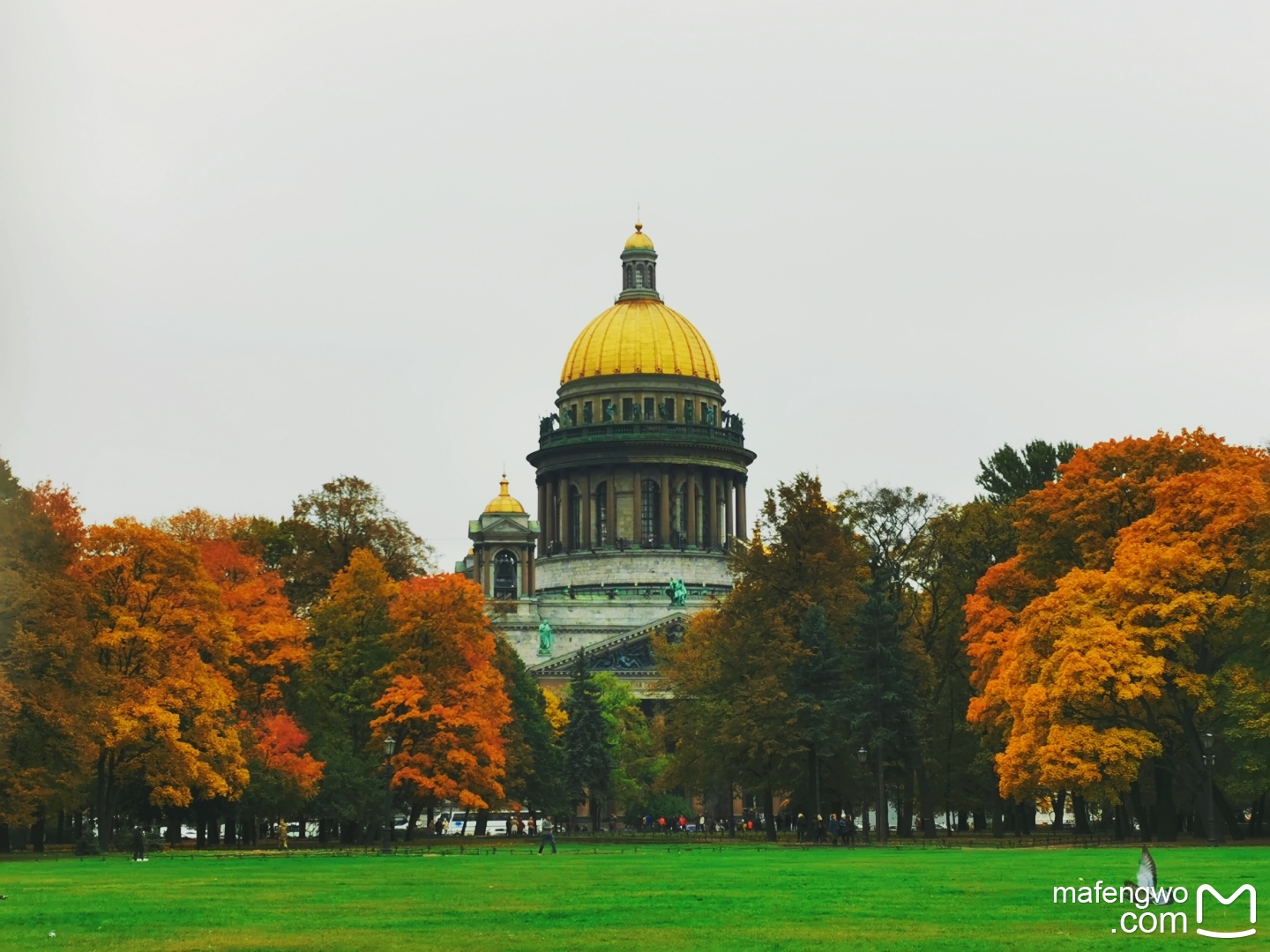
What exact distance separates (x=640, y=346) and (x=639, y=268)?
1088 cm

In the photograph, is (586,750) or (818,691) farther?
(586,750)

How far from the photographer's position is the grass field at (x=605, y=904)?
2936cm

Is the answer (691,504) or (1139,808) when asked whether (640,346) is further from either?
(1139,808)

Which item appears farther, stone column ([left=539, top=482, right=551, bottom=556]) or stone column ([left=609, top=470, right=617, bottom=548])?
stone column ([left=539, top=482, right=551, bottom=556])

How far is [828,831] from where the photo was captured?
83.1 m

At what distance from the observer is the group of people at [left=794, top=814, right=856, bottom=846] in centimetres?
7750

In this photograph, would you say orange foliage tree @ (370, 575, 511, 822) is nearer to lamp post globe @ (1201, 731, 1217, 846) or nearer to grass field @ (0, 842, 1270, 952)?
grass field @ (0, 842, 1270, 952)

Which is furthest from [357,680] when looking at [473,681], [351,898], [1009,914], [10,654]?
[1009,914]

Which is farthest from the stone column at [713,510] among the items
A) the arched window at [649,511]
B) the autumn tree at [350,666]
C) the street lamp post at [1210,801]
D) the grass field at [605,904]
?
the grass field at [605,904]

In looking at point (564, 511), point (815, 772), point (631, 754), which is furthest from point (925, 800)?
point (564, 511)

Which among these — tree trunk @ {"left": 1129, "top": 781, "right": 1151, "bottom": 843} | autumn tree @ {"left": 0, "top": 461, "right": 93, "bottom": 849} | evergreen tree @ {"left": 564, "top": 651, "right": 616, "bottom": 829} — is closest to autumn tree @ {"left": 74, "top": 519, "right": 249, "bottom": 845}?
autumn tree @ {"left": 0, "top": 461, "right": 93, "bottom": 849}

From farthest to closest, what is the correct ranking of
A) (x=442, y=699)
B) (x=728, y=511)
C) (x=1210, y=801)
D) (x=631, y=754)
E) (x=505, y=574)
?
(x=728, y=511) → (x=505, y=574) → (x=631, y=754) → (x=442, y=699) → (x=1210, y=801)

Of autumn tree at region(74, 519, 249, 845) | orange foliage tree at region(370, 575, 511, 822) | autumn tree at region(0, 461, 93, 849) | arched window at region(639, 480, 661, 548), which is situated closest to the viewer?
autumn tree at region(0, 461, 93, 849)

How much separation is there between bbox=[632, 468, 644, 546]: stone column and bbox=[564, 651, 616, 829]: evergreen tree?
2559 inches
